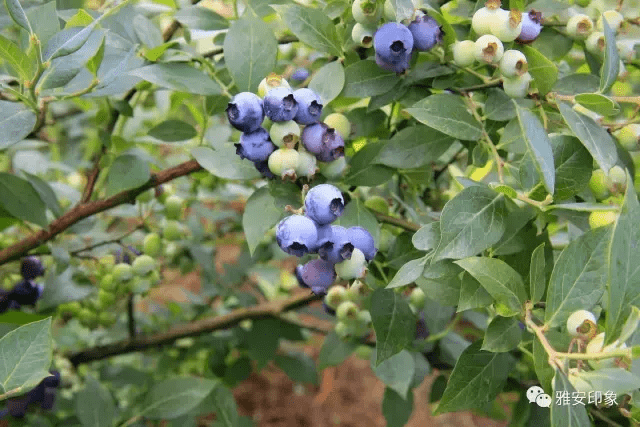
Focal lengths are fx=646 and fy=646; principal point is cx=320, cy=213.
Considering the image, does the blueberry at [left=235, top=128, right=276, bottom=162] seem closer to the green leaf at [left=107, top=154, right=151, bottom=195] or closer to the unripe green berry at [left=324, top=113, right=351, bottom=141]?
the unripe green berry at [left=324, top=113, right=351, bottom=141]

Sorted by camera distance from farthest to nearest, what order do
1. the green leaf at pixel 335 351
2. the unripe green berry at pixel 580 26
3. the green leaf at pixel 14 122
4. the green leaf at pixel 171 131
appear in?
the green leaf at pixel 335 351, the green leaf at pixel 171 131, the unripe green berry at pixel 580 26, the green leaf at pixel 14 122

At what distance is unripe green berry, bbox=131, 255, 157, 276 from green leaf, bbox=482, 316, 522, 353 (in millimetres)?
730

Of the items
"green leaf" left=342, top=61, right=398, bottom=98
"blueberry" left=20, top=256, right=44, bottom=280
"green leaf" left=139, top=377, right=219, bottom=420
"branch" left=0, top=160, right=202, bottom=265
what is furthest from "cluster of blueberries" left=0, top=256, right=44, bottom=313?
"green leaf" left=342, top=61, right=398, bottom=98

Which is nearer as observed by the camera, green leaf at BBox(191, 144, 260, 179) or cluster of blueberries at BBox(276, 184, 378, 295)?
cluster of blueberries at BBox(276, 184, 378, 295)

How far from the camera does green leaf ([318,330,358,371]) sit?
4.43 feet

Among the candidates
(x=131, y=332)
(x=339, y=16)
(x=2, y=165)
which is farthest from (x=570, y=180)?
(x=2, y=165)

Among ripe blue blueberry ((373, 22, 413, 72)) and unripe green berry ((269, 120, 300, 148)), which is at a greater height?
ripe blue blueberry ((373, 22, 413, 72))

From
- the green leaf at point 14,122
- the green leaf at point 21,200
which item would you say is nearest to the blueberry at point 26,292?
the green leaf at point 21,200

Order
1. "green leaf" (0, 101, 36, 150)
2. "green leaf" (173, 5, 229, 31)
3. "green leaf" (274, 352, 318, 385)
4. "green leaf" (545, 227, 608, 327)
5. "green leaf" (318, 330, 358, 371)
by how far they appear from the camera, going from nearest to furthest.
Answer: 1. "green leaf" (545, 227, 608, 327)
2. "green leaf" (0, 101, 36, 150)
3. "green leaf" (173, 5, 229, 31)
4. "green leaf" (318, 330, 358, 371)
5. "green leaf" (274, 352, 318, 385)

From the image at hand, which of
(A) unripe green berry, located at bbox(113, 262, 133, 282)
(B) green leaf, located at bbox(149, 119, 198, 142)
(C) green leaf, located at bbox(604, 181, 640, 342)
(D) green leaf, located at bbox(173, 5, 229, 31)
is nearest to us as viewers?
(C) green leaf, located at bbox(604, 181, 640, 342)

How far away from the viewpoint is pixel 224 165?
2.77 ft

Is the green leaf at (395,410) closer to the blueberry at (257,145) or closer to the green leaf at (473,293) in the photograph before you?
the green leaf at (473,293)

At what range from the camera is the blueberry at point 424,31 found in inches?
31.1

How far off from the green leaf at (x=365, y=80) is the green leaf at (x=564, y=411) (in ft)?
1.43
